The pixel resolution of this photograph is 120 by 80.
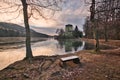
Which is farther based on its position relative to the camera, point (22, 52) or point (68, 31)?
point (68, 31)

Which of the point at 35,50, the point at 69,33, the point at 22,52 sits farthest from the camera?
the point at 69,33

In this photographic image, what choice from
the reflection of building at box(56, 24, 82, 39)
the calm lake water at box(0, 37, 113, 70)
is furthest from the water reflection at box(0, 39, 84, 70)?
the reflection of building at box(56, 24, 82, 39)

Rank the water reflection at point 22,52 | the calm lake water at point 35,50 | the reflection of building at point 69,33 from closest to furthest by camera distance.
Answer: the water reflection at point 22,52
the calm lake water at point 35,50
the reflection of building at point 69,33

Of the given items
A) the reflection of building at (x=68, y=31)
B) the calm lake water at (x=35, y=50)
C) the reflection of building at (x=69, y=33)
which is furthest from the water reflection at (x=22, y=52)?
the reflection of building at (x=68, y=31)

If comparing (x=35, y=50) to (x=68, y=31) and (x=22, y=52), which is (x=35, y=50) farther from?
(x=68, y=31)

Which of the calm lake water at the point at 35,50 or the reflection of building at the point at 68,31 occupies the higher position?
the reflection of building at the point at 68,31

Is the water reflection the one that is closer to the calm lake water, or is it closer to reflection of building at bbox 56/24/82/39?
the calm lake water

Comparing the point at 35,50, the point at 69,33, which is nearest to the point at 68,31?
the point at 69,33

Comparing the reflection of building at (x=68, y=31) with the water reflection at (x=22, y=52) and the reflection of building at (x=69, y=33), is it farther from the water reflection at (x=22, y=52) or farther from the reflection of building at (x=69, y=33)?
the water reflection at (x=22, y=52)

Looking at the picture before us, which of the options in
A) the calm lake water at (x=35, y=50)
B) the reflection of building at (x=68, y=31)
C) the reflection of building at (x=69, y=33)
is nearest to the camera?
the calm lake water at (x=35, y=50)

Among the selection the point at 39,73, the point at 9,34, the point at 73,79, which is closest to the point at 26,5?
the point at 39,73

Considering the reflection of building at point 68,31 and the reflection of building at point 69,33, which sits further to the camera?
the reflection of building at point 68,31

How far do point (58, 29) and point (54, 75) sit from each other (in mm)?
142998

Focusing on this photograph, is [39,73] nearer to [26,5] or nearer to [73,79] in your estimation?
[73,79]
